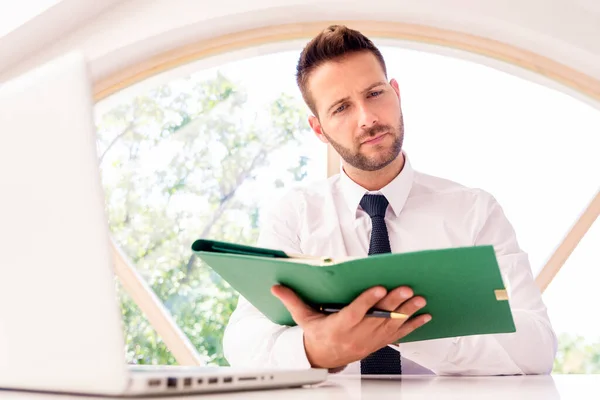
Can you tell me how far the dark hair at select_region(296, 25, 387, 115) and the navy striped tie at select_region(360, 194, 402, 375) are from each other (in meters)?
0.48

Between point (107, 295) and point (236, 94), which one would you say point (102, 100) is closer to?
point (236, 94)

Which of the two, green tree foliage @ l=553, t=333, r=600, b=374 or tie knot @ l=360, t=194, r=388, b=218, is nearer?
tie knot @ l=360, t=194, r=388, b=218

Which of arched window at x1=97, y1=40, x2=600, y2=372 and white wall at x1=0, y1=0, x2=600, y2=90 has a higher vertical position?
white wall at x1=0, y1=0, x2=600, y2=90

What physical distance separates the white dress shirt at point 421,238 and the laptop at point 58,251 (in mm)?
890

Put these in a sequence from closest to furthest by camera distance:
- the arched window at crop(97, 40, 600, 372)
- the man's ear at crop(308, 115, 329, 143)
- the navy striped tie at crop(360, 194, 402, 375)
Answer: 1. the navy striped tie at crop(360, 194, 402, 375)
2. the man's ear at crop(308, 115, 329, 143)
3. the arched window at crop(97, 40, 600, 372)

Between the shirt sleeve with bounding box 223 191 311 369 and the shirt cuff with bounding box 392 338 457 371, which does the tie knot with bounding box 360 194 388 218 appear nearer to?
the shirt sleeve with bounding box 223 191 311 369

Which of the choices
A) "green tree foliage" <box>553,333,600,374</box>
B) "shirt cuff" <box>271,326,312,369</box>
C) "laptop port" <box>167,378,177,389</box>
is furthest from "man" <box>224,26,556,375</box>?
"green tree foliage" <box>553,333,600,374</box>

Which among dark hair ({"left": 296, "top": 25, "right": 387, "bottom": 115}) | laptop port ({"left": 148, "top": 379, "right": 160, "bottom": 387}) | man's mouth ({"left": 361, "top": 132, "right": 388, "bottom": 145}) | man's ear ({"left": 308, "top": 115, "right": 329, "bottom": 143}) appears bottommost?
laptop port ({"left": 148, "top": 379, "right": 160, "bottom": 387})

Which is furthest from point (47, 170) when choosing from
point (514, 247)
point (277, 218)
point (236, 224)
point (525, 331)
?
point (236, 224)

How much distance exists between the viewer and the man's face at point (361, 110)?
2.13 meters

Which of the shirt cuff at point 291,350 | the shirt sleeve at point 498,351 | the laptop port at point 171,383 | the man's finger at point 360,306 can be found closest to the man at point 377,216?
the shirt sleeve at point 498,351

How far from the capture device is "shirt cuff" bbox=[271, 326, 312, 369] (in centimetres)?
133

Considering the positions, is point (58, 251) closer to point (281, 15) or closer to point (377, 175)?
point (377, 175)

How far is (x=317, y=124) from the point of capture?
2414mm
